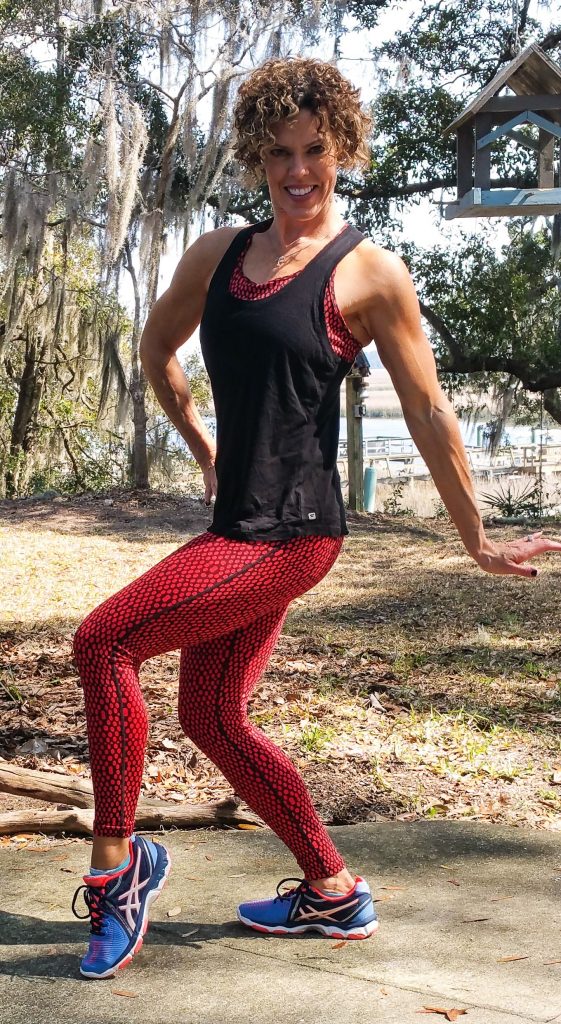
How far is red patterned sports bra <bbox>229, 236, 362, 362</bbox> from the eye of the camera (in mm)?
2006

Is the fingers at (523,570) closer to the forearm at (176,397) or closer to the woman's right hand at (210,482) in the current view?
the woman's right hand at (210,482)

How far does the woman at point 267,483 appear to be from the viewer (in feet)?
6.43

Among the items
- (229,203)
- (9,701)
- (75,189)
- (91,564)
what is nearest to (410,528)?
(91,564)

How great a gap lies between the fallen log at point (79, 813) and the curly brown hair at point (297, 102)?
1.93 meters

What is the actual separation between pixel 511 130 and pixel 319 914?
664cm

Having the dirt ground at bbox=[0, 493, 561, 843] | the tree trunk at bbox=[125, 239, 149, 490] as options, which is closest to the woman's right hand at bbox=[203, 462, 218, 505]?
the dirt ground at bbox=[0, 493, 561, 843]

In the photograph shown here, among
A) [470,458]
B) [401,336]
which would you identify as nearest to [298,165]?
[401,336]

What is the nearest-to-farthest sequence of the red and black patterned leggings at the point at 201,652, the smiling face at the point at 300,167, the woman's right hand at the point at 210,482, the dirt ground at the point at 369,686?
the red and black patterned leggings at the point at 201,652 < the smiling face at the point at 300,167 < the woman's right hand at the point at 210,482 < the dirt ground at the point at 369,686

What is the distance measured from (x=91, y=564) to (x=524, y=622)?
371cm

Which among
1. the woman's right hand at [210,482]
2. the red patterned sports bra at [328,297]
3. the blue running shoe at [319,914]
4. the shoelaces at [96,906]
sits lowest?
the blue running shoe at [319,914]

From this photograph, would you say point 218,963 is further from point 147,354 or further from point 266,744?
point 147,354

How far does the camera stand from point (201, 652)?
215 centimetres

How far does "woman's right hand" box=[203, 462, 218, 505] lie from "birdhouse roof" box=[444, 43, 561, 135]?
5.61 m

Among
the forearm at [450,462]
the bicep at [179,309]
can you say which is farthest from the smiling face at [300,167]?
the forearm at [450,462]
